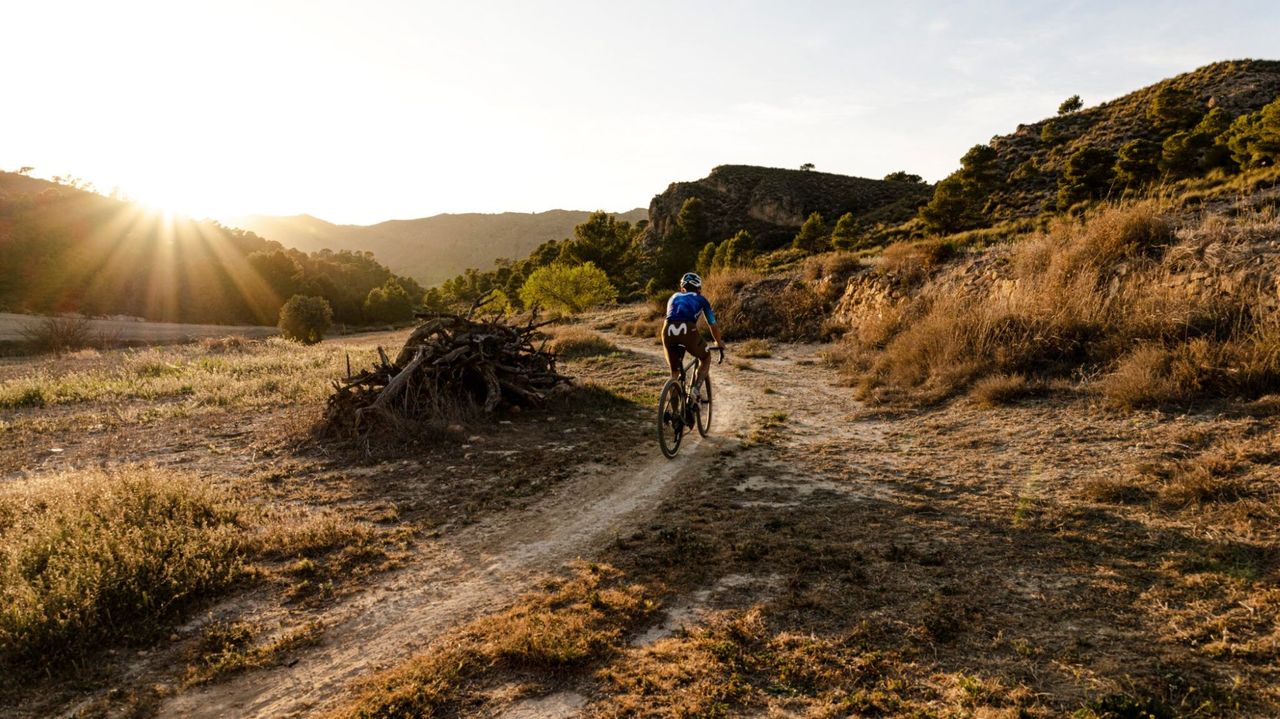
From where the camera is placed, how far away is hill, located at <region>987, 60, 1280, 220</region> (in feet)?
164

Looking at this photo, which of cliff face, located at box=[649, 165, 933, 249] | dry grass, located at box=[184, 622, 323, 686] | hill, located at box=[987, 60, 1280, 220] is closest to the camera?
dry grass, located at box=[184, 622, 323, 686]

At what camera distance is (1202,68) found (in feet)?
205

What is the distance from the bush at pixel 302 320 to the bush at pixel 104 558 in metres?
40.3

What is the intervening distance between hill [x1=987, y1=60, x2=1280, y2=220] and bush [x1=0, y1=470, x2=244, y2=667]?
190ft

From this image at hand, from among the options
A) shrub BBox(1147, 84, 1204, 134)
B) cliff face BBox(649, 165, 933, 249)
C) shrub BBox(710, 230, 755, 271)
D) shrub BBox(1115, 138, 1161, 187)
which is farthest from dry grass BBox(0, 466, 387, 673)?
cliff face BBox(649, 165, 933, 249)

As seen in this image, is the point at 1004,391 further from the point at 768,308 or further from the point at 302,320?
the point at 302,320

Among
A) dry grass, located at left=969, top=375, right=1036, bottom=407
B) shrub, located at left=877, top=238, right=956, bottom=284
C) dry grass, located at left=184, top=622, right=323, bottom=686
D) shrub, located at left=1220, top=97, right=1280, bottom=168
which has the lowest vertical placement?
dry grass, located at left=184, top=622, right=323, bottom=686

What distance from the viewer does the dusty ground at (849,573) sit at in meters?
2.94

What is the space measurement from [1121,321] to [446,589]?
1096cm

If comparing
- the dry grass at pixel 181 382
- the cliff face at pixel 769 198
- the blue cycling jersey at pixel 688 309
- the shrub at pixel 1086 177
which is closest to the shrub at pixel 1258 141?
the shrub at pixel 1086 177

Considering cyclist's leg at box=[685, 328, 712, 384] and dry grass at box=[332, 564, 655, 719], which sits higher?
cyclist's leg at box=[685, 328, 712, 384]

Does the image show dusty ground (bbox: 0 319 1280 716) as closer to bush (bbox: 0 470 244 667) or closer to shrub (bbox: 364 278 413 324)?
bush (bbox: 0 470 244 667)

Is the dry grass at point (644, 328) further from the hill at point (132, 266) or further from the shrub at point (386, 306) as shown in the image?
the shrub at point (386, 306)

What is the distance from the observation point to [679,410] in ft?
27.7
